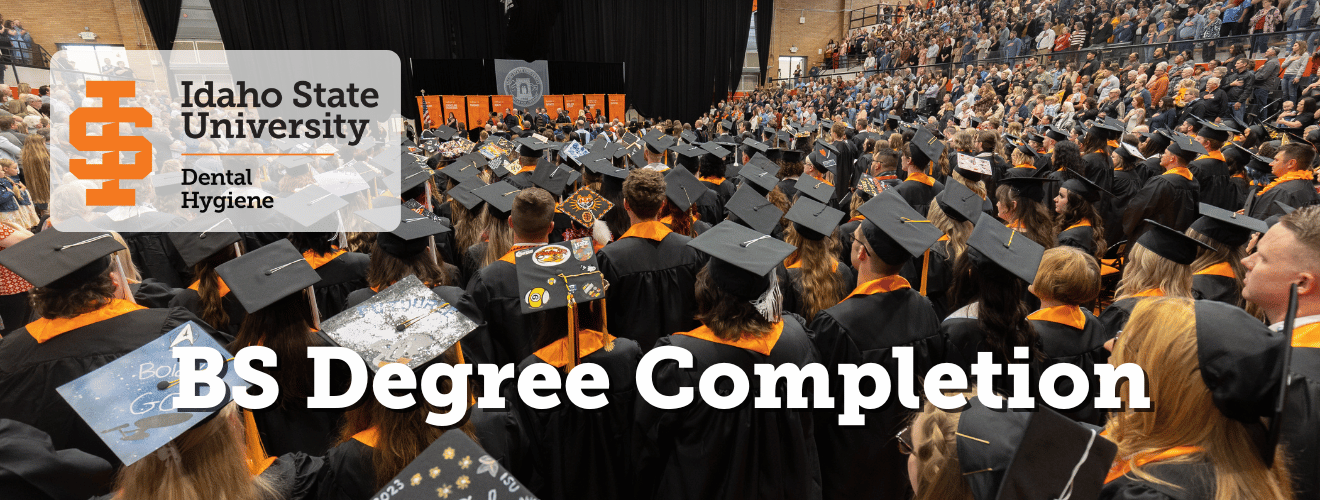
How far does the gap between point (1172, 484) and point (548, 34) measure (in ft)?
64.3

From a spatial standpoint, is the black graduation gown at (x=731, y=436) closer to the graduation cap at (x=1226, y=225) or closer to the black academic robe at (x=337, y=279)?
the black academic robe at (x=337, y=279)

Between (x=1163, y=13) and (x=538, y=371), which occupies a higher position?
(x=1163, y=13)

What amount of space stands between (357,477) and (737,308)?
1.23 metres

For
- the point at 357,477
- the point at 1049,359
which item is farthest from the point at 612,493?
the point at 1049,359

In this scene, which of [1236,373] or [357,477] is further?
[357,477]

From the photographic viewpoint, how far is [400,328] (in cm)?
174

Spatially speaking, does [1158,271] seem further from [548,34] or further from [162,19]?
[162,19]

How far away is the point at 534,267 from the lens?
2141 millimetres

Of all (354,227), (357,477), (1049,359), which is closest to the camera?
(357,477)

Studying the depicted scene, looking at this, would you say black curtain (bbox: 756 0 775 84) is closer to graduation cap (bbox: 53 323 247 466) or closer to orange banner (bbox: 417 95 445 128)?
orange banner (bbox: 417 95 445 128)

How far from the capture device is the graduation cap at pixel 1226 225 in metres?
2.61

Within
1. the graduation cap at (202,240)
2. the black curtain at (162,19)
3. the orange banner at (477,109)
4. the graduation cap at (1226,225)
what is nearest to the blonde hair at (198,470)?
the graduation cap at (202,240)

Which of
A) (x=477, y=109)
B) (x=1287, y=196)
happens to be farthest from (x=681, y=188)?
(x=477, y=109)

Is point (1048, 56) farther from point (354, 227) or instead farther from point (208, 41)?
point (208, 41)
